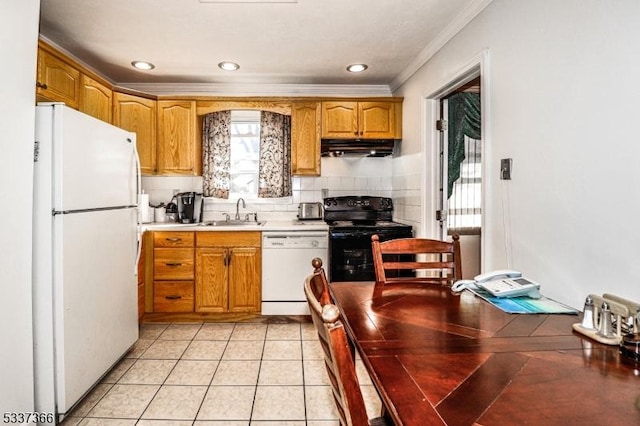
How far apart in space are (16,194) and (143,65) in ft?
7.01

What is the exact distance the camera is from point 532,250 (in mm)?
1750

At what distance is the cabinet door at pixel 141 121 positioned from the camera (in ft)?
11.3

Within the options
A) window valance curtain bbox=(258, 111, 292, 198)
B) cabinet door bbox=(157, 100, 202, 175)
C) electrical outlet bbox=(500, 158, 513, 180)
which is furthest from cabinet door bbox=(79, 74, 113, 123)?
electrical outlet bbox=(500, 158, 513, 180)

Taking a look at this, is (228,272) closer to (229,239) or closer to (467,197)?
(229,239)

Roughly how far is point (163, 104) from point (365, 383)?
3.15m

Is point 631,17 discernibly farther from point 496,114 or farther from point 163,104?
point 163,104

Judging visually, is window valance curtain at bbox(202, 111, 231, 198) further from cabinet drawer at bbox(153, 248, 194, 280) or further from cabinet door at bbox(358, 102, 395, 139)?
cabinet door at bbox(358, 102, 395, 139)

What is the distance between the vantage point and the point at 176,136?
365cm

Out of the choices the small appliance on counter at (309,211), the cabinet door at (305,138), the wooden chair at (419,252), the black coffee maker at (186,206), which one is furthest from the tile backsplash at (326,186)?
the wooden chair at (419,252)

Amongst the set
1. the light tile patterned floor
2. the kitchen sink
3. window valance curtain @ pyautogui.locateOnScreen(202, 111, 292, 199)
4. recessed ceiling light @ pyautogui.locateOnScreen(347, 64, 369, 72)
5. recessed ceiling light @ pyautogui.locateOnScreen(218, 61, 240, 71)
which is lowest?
the light tile patterned floor

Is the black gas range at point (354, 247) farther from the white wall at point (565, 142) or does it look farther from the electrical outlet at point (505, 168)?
the electrical outlet at point (505, 168)

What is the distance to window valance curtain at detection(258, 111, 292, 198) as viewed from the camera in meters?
3.92

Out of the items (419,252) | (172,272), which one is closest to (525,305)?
(419,252)

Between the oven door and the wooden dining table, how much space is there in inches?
78.6
